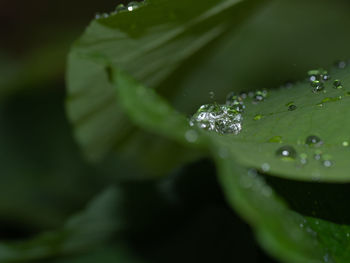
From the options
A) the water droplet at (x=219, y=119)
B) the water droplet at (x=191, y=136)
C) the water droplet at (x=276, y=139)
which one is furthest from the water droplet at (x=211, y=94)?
the water droplet at (x=191, y=136)

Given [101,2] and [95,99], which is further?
[101,2]

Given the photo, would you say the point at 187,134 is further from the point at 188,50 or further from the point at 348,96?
the point at 188,50

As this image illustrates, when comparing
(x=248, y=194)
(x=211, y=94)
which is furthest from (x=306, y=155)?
(x=211, y=94)

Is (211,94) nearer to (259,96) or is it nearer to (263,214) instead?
(259,96)

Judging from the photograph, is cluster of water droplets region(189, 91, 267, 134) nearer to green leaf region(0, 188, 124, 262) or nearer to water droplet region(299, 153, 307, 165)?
water droplet region(299, 153, 307, 165)

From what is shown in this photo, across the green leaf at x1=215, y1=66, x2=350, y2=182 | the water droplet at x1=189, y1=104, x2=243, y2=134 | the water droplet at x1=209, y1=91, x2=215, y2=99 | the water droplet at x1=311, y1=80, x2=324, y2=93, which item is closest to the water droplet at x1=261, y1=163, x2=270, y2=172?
the green leaf at x1=215, y1=66, x2=350, y2=182

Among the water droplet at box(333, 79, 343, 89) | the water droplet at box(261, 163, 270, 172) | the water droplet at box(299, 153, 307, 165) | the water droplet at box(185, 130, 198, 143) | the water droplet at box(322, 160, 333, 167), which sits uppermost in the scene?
the water droplet at box(185, 130, 198, 143)

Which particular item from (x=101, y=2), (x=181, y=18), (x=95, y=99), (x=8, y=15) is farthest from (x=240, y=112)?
(x=8, y=15)
